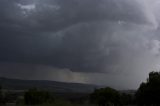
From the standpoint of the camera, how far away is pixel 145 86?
96.0 m

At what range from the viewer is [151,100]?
303 ft

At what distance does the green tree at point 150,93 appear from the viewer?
92.3m

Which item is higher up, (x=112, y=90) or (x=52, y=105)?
(x=112, y=90)

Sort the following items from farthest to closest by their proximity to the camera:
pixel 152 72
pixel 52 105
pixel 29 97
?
pixel 29 97
pixel 152 72
pixel 52 105

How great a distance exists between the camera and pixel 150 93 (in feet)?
304

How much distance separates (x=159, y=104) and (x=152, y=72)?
11613 millimetres

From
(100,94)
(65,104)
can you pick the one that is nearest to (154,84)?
(100,94)

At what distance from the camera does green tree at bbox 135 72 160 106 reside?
92.3 meters

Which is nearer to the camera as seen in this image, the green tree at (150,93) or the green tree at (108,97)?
the green tree at (150,93)

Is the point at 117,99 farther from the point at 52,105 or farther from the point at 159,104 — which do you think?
the point at 52,105

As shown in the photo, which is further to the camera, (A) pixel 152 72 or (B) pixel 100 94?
(B) pixel 100 94

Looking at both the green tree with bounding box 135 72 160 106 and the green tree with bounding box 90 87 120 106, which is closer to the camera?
the green tree with bounding box 135 72 160 106

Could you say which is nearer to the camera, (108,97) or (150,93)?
(150,93)

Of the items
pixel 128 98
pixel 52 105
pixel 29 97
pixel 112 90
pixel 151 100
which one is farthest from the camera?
pixel 128 98
